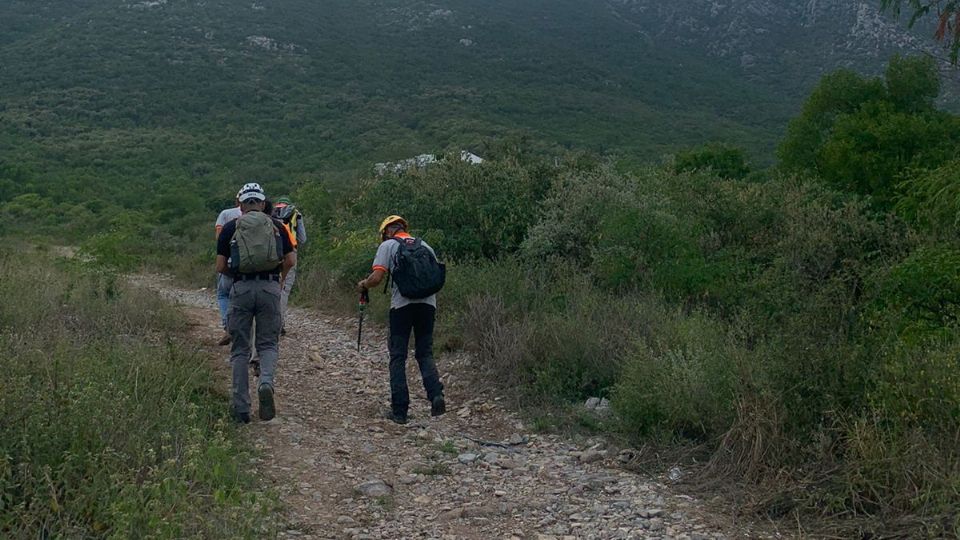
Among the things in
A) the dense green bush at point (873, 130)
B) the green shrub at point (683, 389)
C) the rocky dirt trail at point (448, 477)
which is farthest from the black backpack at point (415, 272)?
the dense green bush at point (873, 130)

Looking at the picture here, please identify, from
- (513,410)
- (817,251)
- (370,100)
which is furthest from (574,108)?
(513,410)

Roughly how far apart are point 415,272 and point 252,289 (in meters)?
1.19

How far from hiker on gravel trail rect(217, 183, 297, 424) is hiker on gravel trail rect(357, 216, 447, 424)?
758 mm

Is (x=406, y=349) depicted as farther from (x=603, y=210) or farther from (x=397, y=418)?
(x=603, y=210)

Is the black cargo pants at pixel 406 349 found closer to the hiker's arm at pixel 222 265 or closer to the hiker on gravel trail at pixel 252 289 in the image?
the hiker on gravel trail at pixel 252 289

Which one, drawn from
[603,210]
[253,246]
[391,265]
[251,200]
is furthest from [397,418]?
[603,210]

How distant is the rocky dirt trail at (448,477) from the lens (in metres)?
4.65

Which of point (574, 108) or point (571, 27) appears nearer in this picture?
point (574, 108)

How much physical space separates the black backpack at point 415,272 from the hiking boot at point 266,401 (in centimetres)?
123

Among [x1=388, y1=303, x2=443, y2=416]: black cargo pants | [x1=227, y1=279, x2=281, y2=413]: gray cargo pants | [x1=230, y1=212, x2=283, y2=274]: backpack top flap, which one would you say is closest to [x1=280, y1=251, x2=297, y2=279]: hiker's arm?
[x1=227, y1=279, x2=281, y2=413]: gray cargo pants

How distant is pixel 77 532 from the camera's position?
371cm

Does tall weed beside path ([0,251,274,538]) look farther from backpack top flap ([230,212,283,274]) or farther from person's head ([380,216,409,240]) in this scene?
person's head ([380,216,409,240])

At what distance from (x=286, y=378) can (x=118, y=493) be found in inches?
154

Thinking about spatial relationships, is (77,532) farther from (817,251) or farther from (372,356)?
(817,251)
